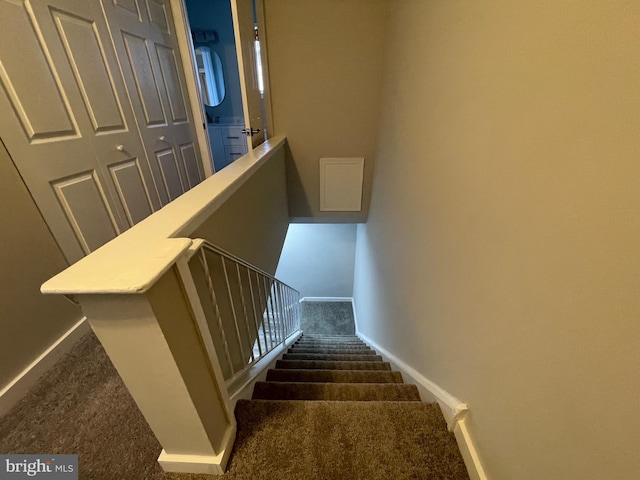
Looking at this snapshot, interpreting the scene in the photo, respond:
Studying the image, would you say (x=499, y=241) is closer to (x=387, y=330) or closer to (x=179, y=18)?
(x=387, y=330)

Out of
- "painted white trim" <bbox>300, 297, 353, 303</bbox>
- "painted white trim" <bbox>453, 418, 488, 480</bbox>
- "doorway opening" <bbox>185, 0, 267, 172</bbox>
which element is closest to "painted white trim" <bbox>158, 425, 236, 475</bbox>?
"painted white trim" <bbox>453, 418, 488, 480</bbox>

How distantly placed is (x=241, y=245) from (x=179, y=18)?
2.24 metres

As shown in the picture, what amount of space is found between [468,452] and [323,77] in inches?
109

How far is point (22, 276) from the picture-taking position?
1272mm

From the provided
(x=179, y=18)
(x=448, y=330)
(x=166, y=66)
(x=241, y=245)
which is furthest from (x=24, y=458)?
(x=179, y=18)

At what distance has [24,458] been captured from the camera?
100 cm

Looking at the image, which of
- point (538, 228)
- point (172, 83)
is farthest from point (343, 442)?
point (172, 83)

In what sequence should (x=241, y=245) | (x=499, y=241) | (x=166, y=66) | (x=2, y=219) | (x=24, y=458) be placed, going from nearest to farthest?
(x=499, y=241)
(x=24, y=458)
(x=2, y=219)
(x=241, y=245)
(x=166, y=66)

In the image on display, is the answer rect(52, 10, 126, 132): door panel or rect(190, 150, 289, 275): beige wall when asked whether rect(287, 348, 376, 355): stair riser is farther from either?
rect(52, 10, 126, 132): door panel

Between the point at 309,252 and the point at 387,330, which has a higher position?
the point at 387,330

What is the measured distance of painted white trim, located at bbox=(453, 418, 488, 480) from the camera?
34.7 inches

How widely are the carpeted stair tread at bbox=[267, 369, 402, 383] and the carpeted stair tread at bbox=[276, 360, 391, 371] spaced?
0.80 feet

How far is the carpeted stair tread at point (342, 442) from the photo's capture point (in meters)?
0.95

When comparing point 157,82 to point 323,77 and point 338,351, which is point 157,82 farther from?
point 338,351
